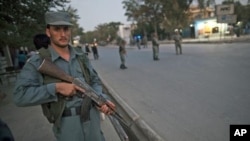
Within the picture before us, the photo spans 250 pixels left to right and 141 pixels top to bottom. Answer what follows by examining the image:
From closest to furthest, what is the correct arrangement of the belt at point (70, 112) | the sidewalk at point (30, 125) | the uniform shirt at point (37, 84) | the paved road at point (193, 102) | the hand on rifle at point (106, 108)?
the uniform shirt at point (37, 84) → the belt at point (70, 112) → the hand on rifle at point (106, 108) → the paved road at point (193, 102) → the sidewalk at point (30, 125)

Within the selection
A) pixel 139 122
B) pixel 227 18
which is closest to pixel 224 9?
pixel 227 18

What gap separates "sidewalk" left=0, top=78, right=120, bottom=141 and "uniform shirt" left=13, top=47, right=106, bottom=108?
2914 mm

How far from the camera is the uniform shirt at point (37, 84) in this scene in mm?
2539

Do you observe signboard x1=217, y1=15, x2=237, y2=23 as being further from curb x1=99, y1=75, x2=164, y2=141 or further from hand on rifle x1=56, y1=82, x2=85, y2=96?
hand on rifle x1=56, y1=82, x2=85, y2=96

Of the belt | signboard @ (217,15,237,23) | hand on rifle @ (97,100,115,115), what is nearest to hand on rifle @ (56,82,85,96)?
the belt

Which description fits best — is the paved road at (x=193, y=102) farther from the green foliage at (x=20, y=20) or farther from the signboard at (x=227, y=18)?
the signboard at (x=227, y=18)

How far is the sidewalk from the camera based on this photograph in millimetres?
5895

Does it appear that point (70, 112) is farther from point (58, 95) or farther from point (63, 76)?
point (63, 76)

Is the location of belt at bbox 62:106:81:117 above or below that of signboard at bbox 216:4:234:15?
below

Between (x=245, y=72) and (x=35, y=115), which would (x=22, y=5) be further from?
(x=245, y=72)

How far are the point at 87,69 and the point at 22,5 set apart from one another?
9299 mm

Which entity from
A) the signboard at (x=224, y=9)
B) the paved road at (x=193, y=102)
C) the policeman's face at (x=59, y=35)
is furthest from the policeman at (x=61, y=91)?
the signboard at (x=224, y=9)

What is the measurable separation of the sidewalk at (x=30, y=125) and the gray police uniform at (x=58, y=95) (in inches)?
106

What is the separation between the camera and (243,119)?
535 cm
